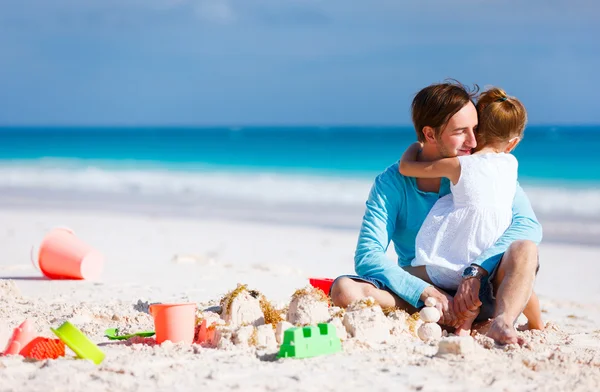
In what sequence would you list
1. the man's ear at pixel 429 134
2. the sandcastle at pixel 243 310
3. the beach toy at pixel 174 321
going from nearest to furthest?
1. the beach toy at pixel 174 321
2. the sandcastle at pixel 243 310
3. the man's ear at pixel 429 134

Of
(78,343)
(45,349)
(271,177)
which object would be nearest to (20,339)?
(45,349)

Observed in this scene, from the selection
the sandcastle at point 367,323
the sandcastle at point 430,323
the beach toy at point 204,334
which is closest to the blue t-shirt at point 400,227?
the sandcastle at point 430,323

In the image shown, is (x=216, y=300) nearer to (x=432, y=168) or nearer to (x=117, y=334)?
(x=117, y=334)

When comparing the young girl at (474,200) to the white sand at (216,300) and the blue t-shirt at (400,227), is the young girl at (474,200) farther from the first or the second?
the white sand at (216,300)

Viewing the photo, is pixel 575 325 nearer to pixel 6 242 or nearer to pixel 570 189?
pixel 6 242

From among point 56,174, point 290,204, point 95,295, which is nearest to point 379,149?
point 56,174

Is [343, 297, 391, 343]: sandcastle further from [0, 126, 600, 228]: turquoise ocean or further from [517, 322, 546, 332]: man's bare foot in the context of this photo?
[0, 126, 600, 228]: turquoise ocean

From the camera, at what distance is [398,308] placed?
381 cm

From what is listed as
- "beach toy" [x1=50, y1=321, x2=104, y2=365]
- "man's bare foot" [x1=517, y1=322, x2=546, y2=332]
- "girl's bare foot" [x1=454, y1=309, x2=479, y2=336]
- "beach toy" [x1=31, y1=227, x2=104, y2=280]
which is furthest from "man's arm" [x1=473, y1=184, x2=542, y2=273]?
"beach toy" [x1=31, y1=227, x2=104, y2=280]

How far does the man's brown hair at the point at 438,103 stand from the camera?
3.82 m

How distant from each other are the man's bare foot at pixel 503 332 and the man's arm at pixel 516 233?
39 centimetres

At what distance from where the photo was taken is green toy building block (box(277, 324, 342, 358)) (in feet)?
9.89

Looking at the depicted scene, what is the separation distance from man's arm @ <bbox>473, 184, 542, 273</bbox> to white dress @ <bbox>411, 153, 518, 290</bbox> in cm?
4

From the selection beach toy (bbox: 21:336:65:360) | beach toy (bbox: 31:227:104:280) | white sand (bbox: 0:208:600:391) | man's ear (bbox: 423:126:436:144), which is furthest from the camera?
beach toy (bbox: 31:227:104:280)
